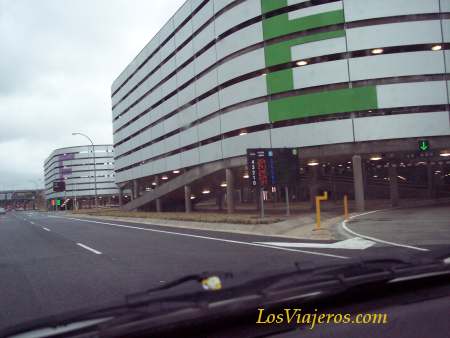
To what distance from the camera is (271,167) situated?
20.4 meters

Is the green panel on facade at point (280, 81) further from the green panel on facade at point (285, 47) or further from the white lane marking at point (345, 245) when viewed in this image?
the white lane marking at point (345, 245)

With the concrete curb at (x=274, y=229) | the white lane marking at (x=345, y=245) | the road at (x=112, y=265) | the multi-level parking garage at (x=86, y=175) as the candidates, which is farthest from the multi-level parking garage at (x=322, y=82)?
the multi-level parking garage at (x=86, y=175)

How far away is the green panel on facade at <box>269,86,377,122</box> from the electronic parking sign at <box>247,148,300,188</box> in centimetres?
549

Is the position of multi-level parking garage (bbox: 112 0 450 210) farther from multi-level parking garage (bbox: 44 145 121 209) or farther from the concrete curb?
multi-level parking garage (bbox: 44 145 121 209)

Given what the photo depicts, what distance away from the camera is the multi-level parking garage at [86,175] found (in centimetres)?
13625

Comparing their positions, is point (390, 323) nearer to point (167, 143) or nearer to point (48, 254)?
point (48, 254)

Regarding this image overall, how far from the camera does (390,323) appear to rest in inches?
86.4

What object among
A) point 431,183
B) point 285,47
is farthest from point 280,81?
point 431,183

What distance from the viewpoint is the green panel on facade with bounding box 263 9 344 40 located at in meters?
24.7

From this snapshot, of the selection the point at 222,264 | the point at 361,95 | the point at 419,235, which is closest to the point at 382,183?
the point at 361,95

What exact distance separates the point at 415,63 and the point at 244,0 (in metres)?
12.6

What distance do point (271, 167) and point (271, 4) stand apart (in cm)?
1278

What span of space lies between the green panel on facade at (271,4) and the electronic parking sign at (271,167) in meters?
11.4

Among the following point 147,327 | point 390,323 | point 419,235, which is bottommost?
point 419,235
